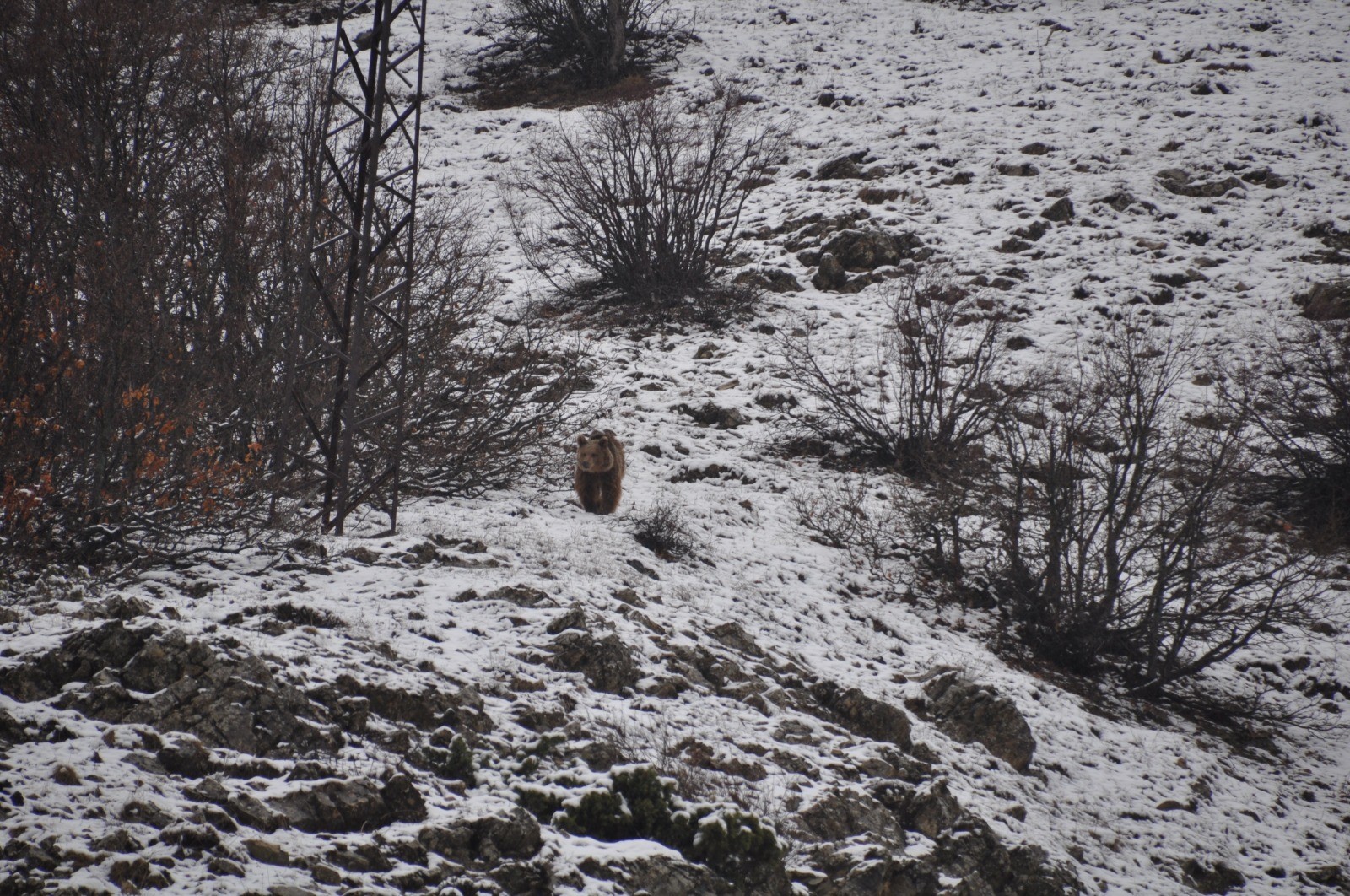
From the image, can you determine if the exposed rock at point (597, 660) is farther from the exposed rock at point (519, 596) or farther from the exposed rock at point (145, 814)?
the exposed rock at point (145, 814)

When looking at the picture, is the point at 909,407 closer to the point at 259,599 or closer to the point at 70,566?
the point at 259,599

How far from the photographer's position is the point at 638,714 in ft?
16.4

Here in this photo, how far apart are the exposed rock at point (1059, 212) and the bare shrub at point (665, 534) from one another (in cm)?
1287

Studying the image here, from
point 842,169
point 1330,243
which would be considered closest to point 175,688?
point 842,169

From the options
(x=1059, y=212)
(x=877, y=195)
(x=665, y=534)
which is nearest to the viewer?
(x=665, y=534)

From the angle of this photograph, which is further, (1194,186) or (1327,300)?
(1194,186)

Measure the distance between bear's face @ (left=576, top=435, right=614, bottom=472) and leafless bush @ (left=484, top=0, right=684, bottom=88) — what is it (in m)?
19.9

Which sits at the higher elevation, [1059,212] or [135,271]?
[1059,212]

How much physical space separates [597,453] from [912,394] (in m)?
4.72

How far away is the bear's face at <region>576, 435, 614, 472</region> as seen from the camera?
338 inches

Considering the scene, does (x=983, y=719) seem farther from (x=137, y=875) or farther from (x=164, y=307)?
(x=164, y=307)

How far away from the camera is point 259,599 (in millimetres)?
4871

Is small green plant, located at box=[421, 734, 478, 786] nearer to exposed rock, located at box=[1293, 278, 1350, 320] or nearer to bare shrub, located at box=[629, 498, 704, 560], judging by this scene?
bare shrub, located at box=[629, 498, 704, 560]

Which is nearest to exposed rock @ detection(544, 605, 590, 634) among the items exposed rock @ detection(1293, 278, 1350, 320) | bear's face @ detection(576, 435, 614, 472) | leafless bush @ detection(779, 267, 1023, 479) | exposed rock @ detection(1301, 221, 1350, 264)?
bear's face @ detection(576, 435, 614, 472)
